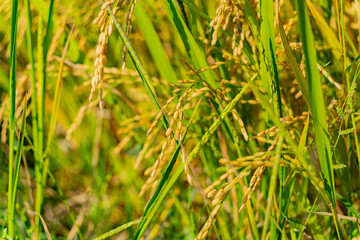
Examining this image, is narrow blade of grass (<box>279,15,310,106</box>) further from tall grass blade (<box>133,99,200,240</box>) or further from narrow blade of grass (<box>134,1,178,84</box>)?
narrow blade of grass (<box>134,1,178,84</box>)

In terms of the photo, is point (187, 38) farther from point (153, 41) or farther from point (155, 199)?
point (155, 199)

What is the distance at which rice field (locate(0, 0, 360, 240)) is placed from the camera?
2.78ft

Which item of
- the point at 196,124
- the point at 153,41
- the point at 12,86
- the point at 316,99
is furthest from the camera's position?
the point at 196,124

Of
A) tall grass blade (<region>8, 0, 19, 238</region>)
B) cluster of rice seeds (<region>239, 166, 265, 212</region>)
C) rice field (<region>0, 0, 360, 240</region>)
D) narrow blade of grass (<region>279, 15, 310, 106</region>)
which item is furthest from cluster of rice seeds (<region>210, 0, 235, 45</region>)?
tall grass blade (<region>8, 0, 19, 238</region>)

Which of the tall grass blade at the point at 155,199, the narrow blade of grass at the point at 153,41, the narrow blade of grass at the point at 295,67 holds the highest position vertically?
the narrow blade of grass at the point at 153,41

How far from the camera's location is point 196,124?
1345 mm

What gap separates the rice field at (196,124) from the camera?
847mm

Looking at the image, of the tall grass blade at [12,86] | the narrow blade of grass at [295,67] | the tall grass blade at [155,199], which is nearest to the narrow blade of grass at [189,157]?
the tall grass blade at [155,199]

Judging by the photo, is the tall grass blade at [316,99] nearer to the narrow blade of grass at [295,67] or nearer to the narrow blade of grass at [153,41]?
the narrow blade of grass at [295,67]

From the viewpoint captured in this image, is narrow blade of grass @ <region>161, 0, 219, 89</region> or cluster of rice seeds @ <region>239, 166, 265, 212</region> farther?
narrow blade of grass @ <region>161, 0, 219, 89</region>

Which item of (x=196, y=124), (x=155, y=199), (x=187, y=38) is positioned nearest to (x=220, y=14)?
(x=187, y=38)

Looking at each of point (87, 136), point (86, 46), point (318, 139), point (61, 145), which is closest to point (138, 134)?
point (87, 136)

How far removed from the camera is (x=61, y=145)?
2.02 meters

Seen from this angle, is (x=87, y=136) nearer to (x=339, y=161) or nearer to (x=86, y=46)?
(x=86, y=46)
